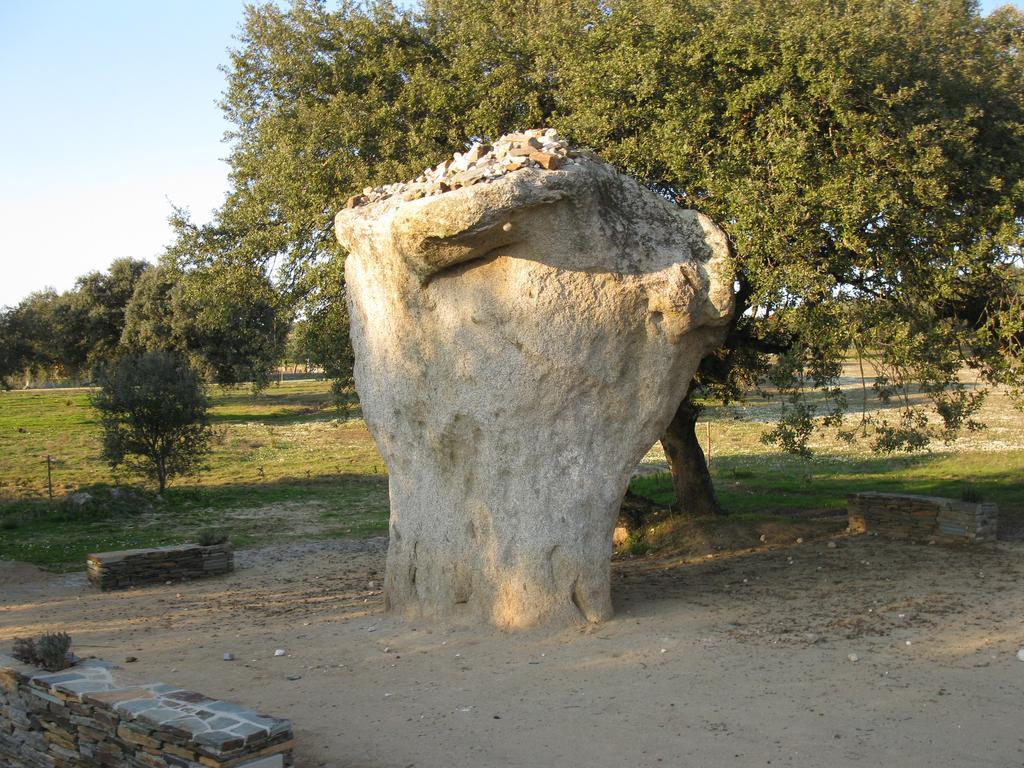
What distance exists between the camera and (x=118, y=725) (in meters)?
7.28

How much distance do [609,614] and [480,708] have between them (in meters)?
2.67

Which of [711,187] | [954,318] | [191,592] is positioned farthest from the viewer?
[191,592]

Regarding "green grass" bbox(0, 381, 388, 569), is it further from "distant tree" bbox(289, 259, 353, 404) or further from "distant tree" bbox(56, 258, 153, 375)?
"distant tree" bbox(56, 258, 153, 375)

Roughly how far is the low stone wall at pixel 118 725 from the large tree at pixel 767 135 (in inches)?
293

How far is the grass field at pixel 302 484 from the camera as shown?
747 inches

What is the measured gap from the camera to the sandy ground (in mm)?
7594

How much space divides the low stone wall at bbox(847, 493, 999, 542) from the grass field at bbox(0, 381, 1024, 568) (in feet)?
7.17

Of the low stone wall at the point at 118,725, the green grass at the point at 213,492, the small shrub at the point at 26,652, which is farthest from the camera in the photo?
the green grass at the point at 213,492

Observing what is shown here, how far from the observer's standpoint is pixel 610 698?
8.63m

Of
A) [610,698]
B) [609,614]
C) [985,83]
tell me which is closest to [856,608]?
[609,614]

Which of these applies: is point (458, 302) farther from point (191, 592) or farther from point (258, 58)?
point (258, 58)

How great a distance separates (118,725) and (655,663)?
4.88m

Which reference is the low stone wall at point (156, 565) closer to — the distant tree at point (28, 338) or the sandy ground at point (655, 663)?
the sandy ground at point (655, 663)

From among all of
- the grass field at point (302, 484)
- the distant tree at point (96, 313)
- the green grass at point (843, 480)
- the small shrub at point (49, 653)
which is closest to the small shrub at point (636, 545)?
the grass field at point (302, 484)
